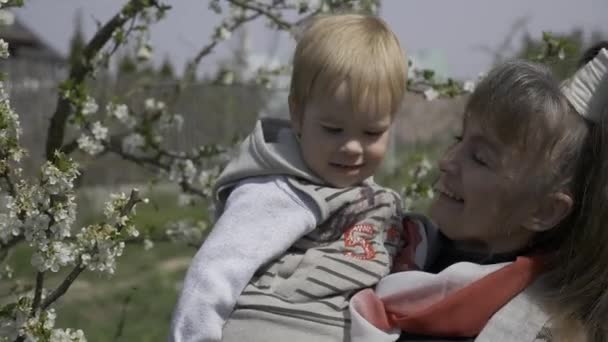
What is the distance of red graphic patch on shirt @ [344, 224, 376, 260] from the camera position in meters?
1.98

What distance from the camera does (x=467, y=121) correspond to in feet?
6.63

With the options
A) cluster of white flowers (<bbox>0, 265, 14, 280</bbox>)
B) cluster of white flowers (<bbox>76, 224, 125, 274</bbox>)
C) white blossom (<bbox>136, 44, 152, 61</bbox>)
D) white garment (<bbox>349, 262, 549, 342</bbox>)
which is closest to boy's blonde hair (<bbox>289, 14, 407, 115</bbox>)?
white garment (<bbox>349, 262, 549, 342</bbox>)

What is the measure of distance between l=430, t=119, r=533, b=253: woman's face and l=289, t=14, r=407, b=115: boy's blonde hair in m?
0.19

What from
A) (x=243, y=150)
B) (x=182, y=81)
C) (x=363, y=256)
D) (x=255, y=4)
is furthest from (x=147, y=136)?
(x=363, y=256)

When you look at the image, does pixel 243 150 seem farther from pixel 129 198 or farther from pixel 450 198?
pixel 450 198

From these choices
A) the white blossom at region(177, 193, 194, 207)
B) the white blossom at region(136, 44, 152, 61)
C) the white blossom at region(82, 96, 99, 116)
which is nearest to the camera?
the white blossom at region(82, 96, 99, 116)

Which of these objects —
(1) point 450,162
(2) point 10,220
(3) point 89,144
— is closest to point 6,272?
(2) point 10,220

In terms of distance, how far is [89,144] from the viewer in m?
3.23

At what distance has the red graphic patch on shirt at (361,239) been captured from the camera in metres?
1.98

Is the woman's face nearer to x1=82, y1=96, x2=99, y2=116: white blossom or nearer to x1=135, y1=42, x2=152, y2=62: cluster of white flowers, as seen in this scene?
x1=82, y1=96, x2=99, y2=116: white blossom

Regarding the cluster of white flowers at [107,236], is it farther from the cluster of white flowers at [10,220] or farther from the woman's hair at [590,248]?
the woman's hair at [590,248]

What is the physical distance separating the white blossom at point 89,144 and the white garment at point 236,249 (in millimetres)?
1355

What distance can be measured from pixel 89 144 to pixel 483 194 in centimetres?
168

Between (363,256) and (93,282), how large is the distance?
521 centimetres
